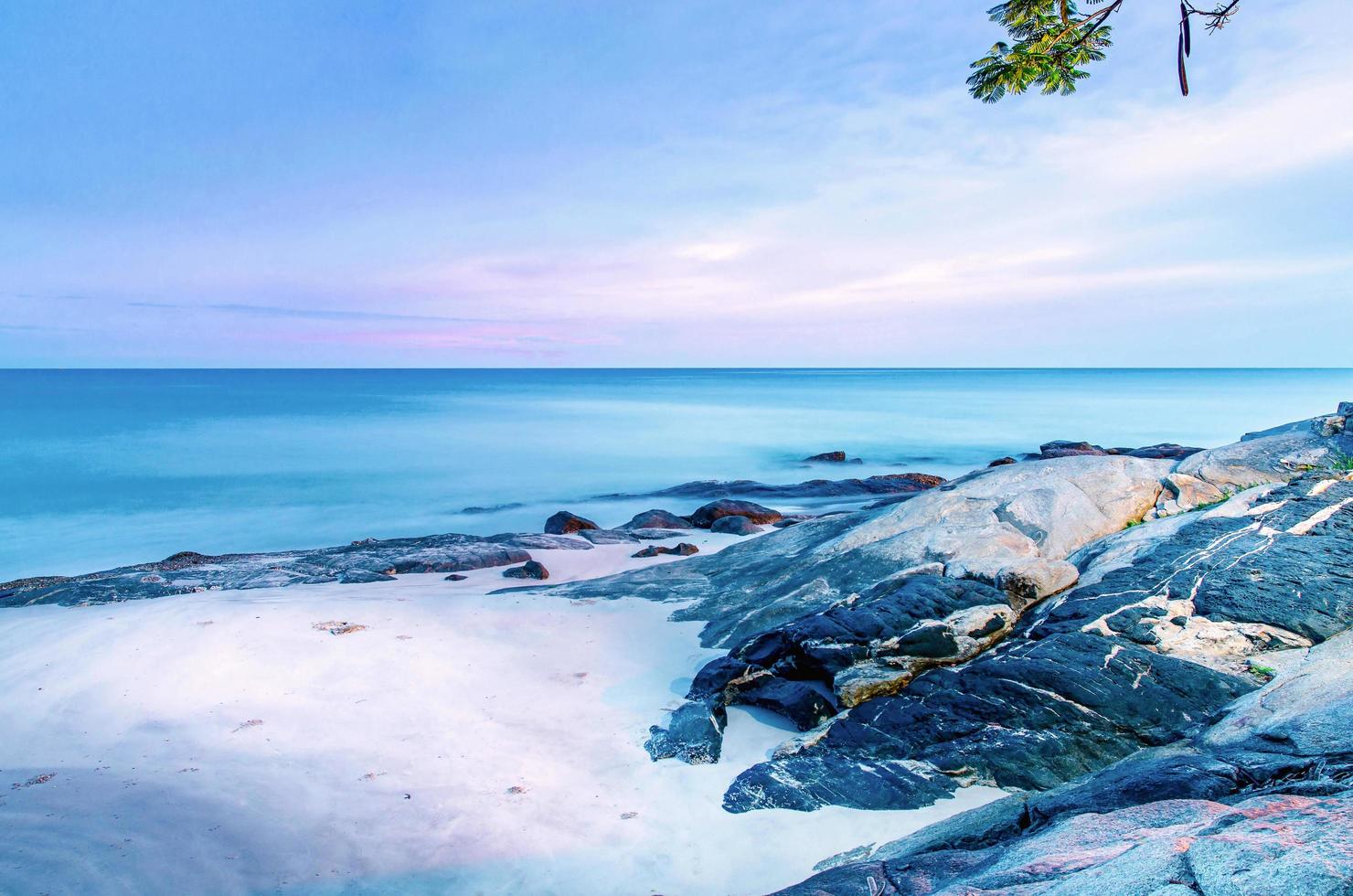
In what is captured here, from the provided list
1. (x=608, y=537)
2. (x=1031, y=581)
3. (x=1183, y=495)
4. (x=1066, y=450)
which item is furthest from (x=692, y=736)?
(x=1066, y=450)

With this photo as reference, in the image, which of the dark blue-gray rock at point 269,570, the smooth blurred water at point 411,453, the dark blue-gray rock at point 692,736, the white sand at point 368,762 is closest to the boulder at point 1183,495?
the white sand at point 368,762

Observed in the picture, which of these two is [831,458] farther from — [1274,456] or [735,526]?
[1274,456]

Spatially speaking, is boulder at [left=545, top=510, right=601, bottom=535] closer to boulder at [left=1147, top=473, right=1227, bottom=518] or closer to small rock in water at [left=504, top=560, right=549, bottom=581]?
small rock in water at [left=504, top=560, right=549, bottom=581]

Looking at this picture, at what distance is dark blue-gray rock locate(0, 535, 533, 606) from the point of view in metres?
11.4

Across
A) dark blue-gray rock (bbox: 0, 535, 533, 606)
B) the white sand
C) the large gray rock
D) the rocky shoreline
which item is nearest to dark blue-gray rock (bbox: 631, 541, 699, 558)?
dark blue-gray rock (bbox: 0, 535, 533, 606)

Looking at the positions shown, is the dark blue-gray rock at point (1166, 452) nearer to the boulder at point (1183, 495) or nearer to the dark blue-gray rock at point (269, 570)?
the boulder at point (1183, 495)

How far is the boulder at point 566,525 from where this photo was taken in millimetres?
18125

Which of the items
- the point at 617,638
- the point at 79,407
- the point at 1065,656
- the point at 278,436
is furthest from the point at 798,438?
the point at 79,407

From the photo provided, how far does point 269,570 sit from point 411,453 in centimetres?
2524

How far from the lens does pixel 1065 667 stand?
6172 mm

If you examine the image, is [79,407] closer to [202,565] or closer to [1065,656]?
[202,565]

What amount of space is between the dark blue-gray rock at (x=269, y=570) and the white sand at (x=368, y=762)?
121 cm

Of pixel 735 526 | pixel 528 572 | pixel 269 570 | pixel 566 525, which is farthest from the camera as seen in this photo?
pixel 566 525

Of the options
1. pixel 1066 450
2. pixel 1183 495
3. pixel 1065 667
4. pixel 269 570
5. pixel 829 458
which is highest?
pixel 1183 495
